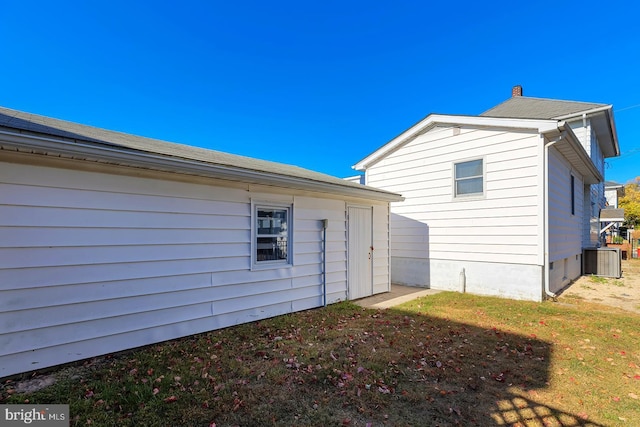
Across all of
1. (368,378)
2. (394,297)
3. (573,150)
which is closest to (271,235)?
(368,378)

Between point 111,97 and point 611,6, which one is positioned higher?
point 611,6

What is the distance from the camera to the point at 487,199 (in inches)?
294

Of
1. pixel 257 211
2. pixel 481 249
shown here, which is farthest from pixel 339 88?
pixel 257 211

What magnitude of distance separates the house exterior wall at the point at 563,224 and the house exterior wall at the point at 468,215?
2.52 ft

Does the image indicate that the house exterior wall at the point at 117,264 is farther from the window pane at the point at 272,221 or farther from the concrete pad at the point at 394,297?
the concrete pad at the point at 394,297

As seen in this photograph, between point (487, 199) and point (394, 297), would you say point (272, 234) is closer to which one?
point (394, 297)

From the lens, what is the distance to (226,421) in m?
2.43

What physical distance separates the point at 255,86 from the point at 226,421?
53.2ft

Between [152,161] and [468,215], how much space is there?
23.9ft

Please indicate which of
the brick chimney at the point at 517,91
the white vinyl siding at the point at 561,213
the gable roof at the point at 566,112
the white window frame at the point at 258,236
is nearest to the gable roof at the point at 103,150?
the white window frame at the point at 258,236

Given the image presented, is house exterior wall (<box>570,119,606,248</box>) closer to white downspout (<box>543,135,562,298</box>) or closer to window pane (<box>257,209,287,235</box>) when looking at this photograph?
white downspout (<box>543,135,562,298</box>)

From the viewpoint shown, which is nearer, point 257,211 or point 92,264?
point 92,264

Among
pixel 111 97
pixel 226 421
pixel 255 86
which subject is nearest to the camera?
pixel 226 421

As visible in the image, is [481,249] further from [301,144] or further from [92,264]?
[301,144]
